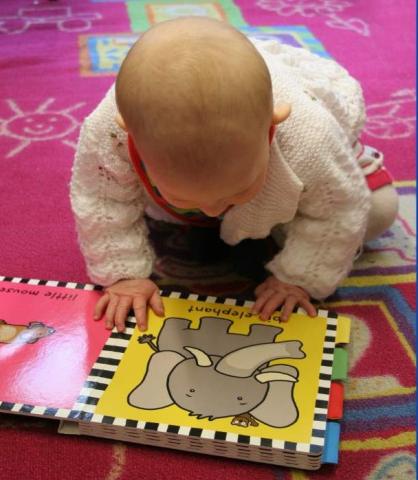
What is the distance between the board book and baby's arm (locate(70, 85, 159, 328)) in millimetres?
30

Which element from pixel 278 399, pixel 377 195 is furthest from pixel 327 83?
pixel 278 399

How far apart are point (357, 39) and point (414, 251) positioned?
76 cm

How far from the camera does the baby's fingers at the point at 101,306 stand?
67 cm

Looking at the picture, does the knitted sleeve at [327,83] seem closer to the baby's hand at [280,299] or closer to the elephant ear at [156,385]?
the baby's hand at [280,299]

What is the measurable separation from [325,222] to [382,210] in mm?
148

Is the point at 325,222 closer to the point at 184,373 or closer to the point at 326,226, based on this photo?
the point at 326,226

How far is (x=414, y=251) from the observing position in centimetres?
84

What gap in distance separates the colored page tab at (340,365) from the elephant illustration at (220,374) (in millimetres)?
36

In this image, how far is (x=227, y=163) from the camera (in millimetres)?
497

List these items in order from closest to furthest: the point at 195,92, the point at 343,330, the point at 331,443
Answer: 1. the point at 195,92
2. the point at 331,443
3. the point at 343,330

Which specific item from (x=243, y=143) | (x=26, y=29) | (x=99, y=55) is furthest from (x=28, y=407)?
(x=26, y=29)

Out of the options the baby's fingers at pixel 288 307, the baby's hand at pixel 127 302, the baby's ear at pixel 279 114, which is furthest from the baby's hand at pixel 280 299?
the baby's ear at pixel 279 114

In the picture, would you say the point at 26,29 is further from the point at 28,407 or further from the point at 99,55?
the point at 28,407

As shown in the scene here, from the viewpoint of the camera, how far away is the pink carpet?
1.88 feet
